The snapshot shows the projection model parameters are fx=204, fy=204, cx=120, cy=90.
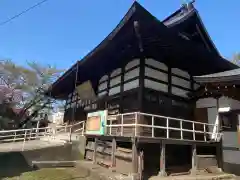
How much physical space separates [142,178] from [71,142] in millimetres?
5096

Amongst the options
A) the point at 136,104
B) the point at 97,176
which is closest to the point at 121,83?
the point at 136,104

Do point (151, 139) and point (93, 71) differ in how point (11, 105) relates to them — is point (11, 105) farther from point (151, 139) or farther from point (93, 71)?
point (151, 139)

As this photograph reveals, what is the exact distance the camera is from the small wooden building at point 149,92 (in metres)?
8.02

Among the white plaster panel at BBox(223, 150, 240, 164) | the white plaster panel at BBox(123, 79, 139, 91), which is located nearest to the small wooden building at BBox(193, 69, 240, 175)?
the white plaster panel at BBox(223, 150, 240, 164)

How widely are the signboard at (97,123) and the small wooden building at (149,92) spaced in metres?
0.05

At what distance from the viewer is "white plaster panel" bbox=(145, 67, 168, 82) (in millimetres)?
10312

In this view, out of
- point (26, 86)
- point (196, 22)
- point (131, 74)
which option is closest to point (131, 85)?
point (131, 74)

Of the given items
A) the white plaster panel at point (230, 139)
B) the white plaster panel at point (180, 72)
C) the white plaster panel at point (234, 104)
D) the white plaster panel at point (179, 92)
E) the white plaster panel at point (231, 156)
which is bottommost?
the white plaster panel at point (231, 156)

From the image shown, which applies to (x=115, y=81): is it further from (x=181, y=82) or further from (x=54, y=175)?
(x=54, y=175)

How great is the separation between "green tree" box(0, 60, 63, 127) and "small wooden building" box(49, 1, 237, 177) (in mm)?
12978

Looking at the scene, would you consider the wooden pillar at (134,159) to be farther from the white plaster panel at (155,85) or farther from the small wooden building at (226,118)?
Result: the small wooden building at (226,118)

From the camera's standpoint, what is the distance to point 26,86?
2402cm

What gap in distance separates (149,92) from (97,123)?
298 cm

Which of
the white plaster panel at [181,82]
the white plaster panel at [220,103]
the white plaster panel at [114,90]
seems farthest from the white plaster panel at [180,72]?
the white plaster panel at [114,90]
